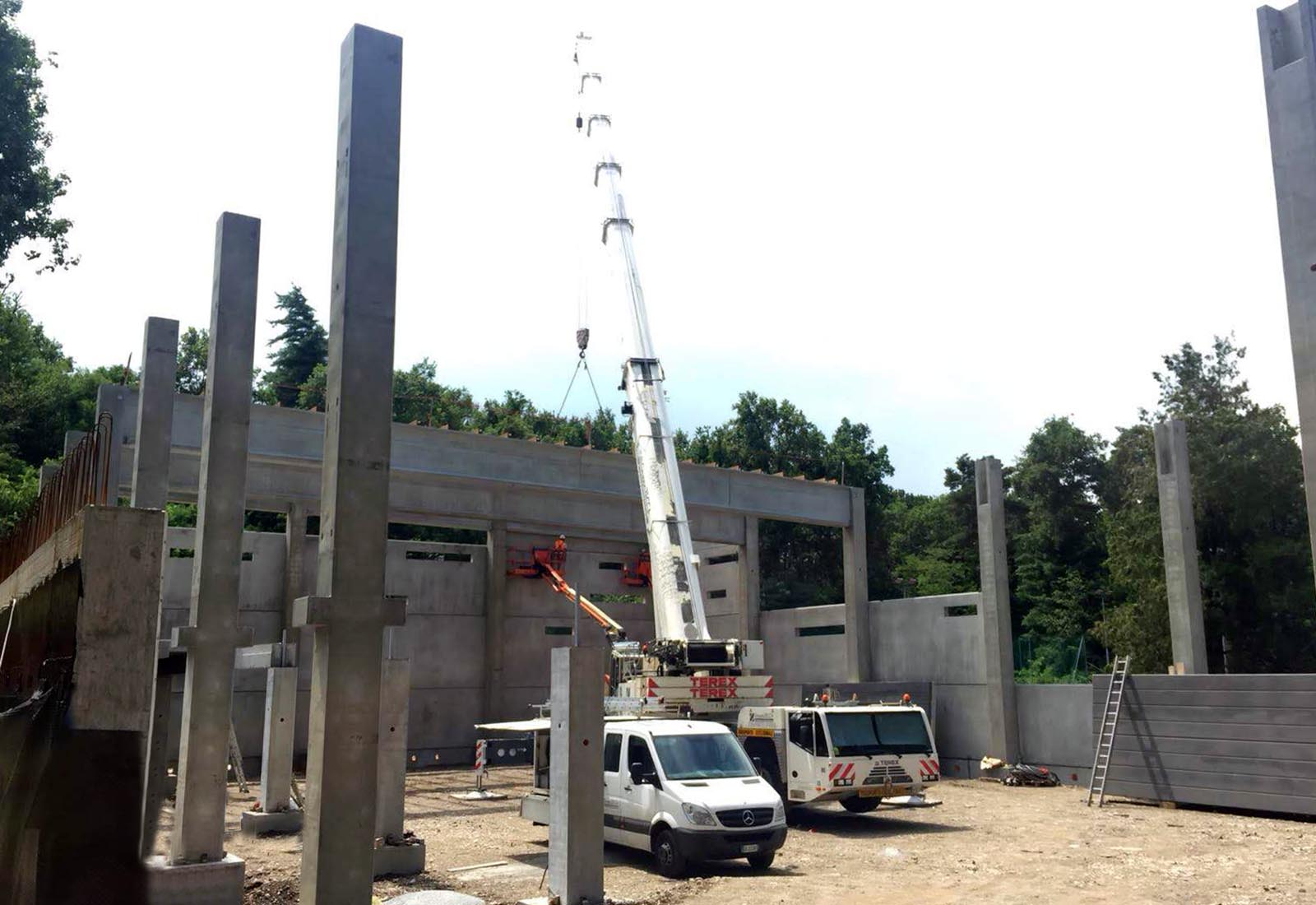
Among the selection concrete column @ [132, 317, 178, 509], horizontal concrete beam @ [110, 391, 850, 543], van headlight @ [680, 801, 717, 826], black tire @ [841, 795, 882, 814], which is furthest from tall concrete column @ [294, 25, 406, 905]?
horizontal concrete beam @ [110, 391, 850, 543]

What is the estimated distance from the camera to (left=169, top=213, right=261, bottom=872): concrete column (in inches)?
437

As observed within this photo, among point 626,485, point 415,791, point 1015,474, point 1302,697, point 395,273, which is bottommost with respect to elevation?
point 415,791

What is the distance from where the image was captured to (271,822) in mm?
16984

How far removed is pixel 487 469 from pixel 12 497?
2139 centimetres

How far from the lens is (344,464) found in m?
7.62

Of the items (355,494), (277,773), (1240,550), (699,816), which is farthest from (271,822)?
(1240,550)

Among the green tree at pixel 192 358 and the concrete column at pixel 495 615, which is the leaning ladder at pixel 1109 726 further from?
the green tree at pixel 192 358

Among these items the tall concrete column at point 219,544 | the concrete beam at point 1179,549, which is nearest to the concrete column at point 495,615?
the concrete beam at point 1179,549

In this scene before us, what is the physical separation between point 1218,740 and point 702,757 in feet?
38.3

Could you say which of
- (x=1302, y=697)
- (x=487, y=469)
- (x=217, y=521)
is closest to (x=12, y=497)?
(x=487, y=469)

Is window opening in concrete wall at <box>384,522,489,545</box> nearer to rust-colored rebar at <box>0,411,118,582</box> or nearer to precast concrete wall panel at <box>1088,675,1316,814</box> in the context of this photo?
precast concrete wall panel at <box>1088,675,1316,814</box>

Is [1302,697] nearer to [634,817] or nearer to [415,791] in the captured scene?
[634,817]

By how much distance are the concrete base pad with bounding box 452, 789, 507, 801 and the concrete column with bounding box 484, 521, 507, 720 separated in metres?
6.89

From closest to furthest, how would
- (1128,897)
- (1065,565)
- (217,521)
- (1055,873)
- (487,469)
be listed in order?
(217,521)
(1128,897)
(1055,873)
(487,469)
(1065,565)
